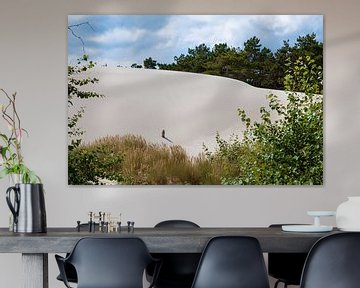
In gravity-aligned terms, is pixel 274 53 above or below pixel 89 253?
above

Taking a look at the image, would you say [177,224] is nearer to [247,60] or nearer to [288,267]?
[288,267]

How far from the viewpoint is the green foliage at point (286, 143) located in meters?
6.01

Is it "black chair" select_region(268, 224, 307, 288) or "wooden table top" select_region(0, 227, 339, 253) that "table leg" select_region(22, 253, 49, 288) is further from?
"black chair" select_region(268, 224, 307, 288)

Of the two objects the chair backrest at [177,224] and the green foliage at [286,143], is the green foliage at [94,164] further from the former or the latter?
the chair backrest at [177,224]

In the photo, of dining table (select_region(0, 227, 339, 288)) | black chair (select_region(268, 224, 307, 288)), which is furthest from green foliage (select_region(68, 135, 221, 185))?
dining table (select_region(0, 227, 339, 288))

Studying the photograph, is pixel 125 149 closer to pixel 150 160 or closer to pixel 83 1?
pixel 150 160

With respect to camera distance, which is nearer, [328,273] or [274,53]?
[328,273]

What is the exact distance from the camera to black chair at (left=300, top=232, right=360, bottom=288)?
11.8ft

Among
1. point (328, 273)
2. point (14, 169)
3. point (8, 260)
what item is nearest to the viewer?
point (328, 273)

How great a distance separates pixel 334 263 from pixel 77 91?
3.01m

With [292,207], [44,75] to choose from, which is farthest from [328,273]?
[44,75]

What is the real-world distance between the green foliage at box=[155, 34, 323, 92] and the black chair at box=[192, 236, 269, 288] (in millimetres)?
2546

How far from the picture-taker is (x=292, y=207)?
5980 millimetres

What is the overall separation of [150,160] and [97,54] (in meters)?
0.94
